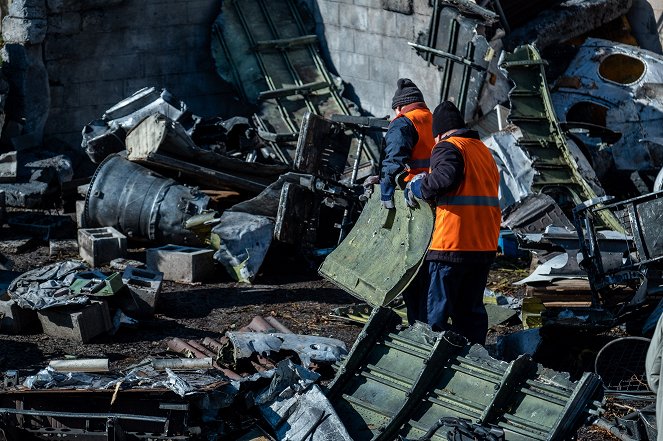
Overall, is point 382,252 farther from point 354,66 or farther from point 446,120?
point 354,66

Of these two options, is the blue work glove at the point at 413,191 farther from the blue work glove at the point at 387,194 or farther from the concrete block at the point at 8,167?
the concrete block at the point at 8,167

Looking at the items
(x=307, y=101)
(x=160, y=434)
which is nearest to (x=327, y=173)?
(x=307, y=101)

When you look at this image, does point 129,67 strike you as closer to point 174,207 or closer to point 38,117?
point 38,117

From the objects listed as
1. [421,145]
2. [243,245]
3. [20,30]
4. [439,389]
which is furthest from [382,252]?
[20,30]

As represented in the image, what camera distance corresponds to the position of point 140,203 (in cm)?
1082

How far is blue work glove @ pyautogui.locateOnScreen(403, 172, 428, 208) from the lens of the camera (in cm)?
738

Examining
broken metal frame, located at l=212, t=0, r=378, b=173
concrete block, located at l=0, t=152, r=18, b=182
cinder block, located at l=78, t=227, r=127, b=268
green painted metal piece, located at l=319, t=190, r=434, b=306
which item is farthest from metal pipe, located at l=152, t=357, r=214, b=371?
broken metal frame, located at l=212, t=0, r=378, b=173

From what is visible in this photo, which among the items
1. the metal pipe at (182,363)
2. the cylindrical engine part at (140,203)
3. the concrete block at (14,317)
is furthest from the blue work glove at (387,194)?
the cylindrical engine part at (140,203)

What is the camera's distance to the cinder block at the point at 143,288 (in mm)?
9039

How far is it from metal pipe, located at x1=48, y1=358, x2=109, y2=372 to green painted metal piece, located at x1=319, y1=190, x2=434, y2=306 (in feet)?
6.01

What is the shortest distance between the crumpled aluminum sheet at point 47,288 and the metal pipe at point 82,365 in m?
1.06

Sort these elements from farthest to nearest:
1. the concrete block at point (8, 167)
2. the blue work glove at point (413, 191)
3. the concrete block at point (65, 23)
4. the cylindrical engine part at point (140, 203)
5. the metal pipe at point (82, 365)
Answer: the concrete block at point (65, 23)
the concrete block at point (8, 167)
the cylindrical engine part at point (140, 203)
the blue work glove at point (413, 191)
the metal pipe at point (82, 365)

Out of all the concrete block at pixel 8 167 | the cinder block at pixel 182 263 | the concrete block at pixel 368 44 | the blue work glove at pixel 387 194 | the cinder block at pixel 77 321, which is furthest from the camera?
the concrete block at pixel 368 44

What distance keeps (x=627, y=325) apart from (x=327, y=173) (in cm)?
390
